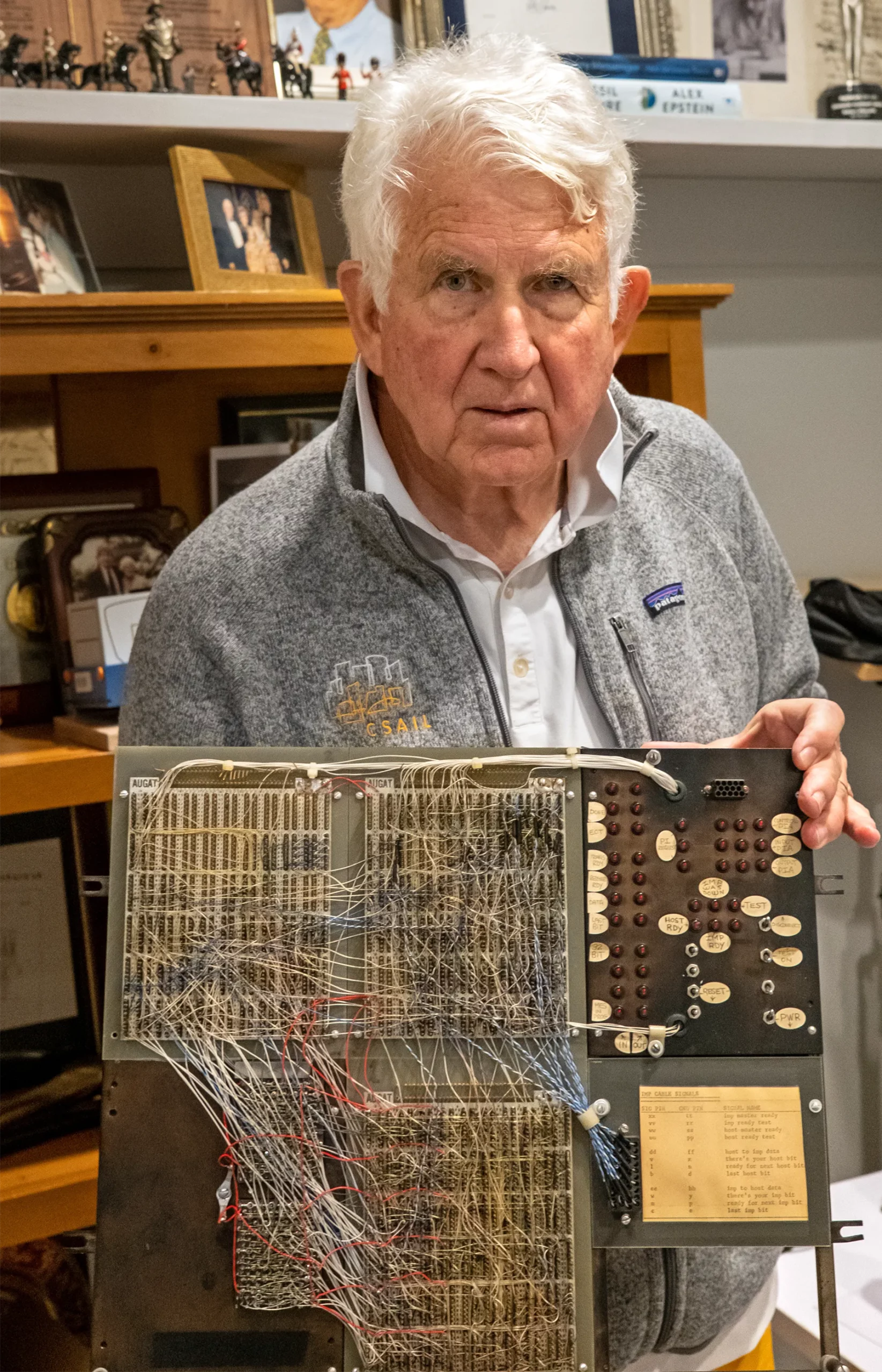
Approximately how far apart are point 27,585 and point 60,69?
632mm

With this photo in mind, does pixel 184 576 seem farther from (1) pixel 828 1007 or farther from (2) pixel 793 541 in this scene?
(1) pixel 828 1007

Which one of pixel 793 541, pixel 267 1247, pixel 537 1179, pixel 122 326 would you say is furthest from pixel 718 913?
pixel 793 541

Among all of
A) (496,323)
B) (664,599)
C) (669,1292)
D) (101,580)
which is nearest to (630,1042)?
(669,1292)

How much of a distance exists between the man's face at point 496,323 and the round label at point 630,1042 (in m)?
0.47

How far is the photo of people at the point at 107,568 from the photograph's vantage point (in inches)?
63.2

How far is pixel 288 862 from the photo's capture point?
0.92 metres

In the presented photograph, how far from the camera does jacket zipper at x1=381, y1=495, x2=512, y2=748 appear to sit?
112 cm

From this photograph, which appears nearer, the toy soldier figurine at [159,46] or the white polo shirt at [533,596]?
the white polo shirt at [533,596]

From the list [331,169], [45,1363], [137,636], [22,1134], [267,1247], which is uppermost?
[331,169]

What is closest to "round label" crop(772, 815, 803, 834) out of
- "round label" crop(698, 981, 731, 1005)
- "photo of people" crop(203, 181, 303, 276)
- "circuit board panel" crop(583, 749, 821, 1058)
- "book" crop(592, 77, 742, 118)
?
"circuit board panel" crop(583, 749, 821, 1058)

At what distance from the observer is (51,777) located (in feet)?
4.78

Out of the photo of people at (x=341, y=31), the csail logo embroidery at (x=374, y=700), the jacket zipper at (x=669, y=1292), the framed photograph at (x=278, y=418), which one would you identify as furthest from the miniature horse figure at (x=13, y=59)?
the jacket zipper at (x=669, y=1292)

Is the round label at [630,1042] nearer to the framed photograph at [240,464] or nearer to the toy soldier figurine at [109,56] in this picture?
the framed photograph at [240,464]

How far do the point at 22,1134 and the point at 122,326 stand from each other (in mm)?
983
